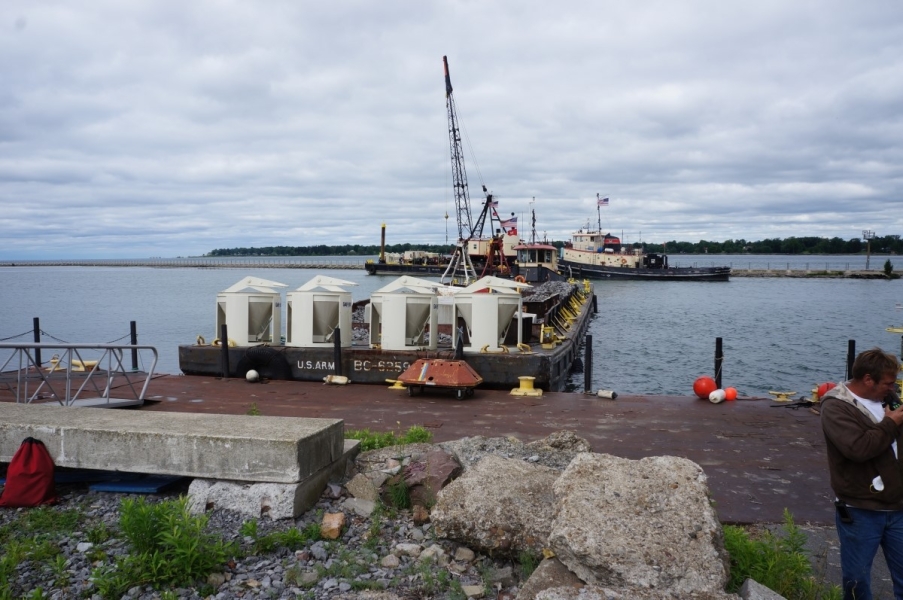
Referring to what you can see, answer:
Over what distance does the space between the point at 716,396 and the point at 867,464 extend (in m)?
7.91

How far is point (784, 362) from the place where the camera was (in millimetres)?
27266

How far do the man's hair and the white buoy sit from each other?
25.8 feet

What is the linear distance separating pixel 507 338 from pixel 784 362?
17.7 m

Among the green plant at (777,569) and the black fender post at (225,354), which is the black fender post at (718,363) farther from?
the black fender post at (225,354)

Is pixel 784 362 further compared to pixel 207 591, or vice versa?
pixel 784 362

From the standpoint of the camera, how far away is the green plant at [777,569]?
4211mm

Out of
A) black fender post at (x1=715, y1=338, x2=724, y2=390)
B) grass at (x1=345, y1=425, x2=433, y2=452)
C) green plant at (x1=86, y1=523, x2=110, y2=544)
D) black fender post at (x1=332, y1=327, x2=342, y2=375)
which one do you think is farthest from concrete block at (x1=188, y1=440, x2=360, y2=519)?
black fender post at (x1=715, y1=338, x2=724, y2=390)

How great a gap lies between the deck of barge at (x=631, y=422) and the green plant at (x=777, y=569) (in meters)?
1.32

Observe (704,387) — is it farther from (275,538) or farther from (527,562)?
(275,538)

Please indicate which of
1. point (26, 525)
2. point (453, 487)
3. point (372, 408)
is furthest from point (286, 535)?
point (372, 408)

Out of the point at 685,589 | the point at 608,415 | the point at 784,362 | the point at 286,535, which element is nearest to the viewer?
the point at 685,589

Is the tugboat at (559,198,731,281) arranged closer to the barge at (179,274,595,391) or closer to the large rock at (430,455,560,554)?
the barge at (179,274,595,391)

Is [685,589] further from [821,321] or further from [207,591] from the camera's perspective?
[821,321]

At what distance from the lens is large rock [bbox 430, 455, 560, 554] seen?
470 centimetres
